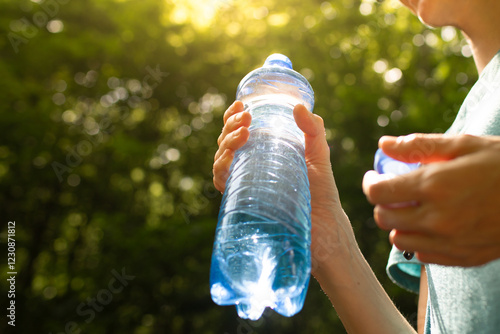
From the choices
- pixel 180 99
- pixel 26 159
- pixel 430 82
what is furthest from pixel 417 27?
pixel 26 159

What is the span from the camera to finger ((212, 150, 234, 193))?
1512mm

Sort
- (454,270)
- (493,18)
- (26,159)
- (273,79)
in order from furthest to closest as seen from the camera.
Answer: (26,159), (273,79), (493,18), (454,270)

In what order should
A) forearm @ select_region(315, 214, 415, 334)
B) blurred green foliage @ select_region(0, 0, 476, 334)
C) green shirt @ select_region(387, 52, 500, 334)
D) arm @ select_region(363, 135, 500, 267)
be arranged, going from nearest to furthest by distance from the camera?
arm @ select_region(363, 135, 500, 267) < green shirt @ select_region(387, 52, 500, 334) < forearm @ select_region(315, 214, 415, 334) < blurred green foliage @ select_region(0, 0, 476, 334)

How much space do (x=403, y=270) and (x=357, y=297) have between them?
382 millimetres

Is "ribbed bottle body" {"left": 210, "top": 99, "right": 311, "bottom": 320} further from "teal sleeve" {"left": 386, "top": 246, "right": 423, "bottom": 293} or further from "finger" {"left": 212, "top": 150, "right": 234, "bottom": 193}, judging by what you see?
"teal sleeve" {"left": 386, "top": 246, "right": 423, "bottom": 293}

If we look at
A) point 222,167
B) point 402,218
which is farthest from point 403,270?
point 402,218

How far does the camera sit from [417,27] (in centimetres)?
625

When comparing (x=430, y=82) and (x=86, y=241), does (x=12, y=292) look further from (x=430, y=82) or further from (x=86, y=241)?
(x=430, y=82)

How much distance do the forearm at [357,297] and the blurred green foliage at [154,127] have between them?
3.37m

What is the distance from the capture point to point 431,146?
78 cm

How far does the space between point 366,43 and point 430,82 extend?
3.54ft

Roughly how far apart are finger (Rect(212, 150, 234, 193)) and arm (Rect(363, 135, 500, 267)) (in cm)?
79

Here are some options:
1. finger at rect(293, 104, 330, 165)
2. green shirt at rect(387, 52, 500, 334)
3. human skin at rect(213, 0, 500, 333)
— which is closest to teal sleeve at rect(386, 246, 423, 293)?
human skin at rect(213, 0, 500, 333)

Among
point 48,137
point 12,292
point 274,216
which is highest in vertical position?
point 48,137
